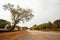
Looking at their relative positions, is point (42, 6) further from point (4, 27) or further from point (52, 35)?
point (4, 27)

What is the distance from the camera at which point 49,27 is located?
3906 millimetres

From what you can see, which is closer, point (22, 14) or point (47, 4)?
point (47, 4)

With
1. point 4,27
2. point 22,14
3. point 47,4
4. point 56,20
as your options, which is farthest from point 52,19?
point 22,14

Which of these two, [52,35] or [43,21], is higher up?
[43,21]

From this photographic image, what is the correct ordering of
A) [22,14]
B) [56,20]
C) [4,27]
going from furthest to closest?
[22,14], [4,27], [56,20]

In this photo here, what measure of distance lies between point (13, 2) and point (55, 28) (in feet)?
4.14

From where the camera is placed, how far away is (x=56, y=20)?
12.3 ft

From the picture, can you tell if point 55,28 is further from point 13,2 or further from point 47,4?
point 13,2

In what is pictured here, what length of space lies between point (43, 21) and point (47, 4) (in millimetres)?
438

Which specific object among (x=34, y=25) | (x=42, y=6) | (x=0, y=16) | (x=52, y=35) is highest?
(x=42, y=6)

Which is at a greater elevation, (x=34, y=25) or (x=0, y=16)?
(x=0, y=16)

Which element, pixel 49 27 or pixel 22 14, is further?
pixel 22 14

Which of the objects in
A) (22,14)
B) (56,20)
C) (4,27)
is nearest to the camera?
(56,20)

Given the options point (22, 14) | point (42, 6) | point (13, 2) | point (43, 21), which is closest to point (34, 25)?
point (43, 21)
